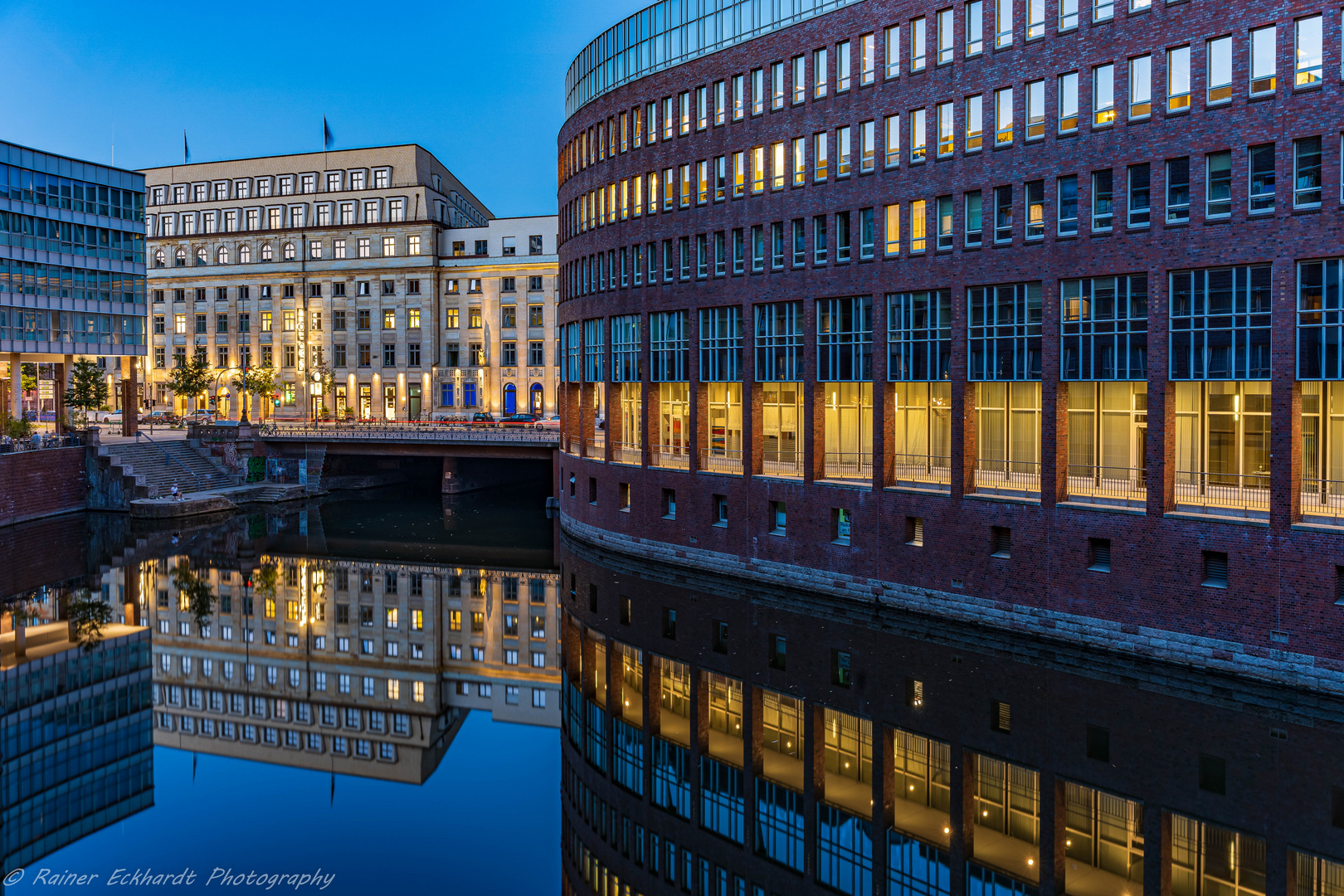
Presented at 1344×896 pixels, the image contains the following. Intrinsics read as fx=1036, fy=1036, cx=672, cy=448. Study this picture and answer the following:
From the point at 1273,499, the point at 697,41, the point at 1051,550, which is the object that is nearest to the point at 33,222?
the point at 697,41

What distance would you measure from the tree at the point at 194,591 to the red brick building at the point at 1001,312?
17516mm

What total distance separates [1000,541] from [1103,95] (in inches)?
530

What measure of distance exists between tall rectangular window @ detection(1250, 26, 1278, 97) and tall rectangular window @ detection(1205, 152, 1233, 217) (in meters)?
1.71

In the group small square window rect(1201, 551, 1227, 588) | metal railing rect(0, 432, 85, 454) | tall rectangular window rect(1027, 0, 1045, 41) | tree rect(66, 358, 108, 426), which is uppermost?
tall rectangular window rect(1027, 0, 1045, 41)

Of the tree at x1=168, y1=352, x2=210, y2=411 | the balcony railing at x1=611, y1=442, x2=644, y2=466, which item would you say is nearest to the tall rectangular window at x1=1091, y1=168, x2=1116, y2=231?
the balcony railing at x1=611, y1=442, x2=644, y2=466

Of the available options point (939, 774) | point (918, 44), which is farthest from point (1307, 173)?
point (939, 774)

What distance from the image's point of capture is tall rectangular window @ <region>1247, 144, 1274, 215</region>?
26328 mm

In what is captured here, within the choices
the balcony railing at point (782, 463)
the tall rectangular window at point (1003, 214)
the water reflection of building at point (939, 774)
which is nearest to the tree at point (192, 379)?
the balcony railing at point (782, 463)

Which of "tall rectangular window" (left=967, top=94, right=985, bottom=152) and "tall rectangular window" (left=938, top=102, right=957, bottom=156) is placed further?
"tall rectangular window" (left=938, top=102, right=957, bottom=156)

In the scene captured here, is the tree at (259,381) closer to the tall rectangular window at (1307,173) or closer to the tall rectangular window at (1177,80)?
the tall rectangular window at (1177,80)

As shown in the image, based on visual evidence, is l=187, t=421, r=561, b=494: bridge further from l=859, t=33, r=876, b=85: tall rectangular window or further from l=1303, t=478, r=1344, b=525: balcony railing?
l=1303, t=478, r=1344, b=525: balcony railing

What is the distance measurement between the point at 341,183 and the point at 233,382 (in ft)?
74.1

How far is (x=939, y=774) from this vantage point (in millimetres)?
21125

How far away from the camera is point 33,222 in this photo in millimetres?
66812
